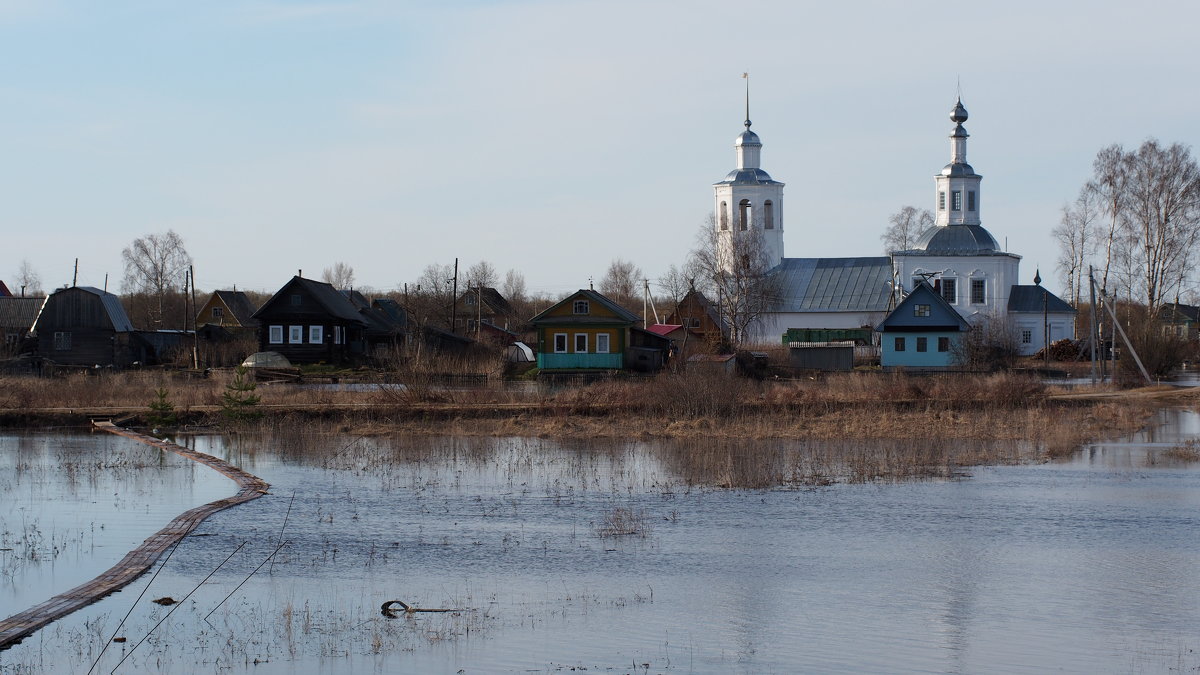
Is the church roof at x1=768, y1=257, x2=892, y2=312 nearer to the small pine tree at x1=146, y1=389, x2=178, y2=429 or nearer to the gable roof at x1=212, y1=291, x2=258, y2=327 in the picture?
the gable roof at x1=212, y1=291, x2=258, y2=327

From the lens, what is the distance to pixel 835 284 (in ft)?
245

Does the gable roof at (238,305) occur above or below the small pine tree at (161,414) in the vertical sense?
above

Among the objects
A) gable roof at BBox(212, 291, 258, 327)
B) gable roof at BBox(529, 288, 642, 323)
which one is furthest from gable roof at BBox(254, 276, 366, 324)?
gable roof at BBox(212, 291, 258, 327)

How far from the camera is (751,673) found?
9688 millimetres

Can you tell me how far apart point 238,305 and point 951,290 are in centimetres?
4446

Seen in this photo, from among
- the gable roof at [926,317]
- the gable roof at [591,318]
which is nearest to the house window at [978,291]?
the gable roof at [926,317]

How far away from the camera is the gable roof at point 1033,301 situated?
70438 millimetres

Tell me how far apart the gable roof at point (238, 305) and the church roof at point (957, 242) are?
41.1m

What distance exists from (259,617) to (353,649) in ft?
4.73

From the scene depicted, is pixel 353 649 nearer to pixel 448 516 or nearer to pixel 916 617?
pixel 916 617

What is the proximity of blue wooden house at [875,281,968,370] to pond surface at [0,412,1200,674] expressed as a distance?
37907mm

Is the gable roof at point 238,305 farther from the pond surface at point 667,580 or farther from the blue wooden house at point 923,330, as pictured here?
the pond surface at point 667,580

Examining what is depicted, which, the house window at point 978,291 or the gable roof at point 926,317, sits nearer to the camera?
the gable roof at point 926,317

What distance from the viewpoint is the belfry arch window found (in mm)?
78281
